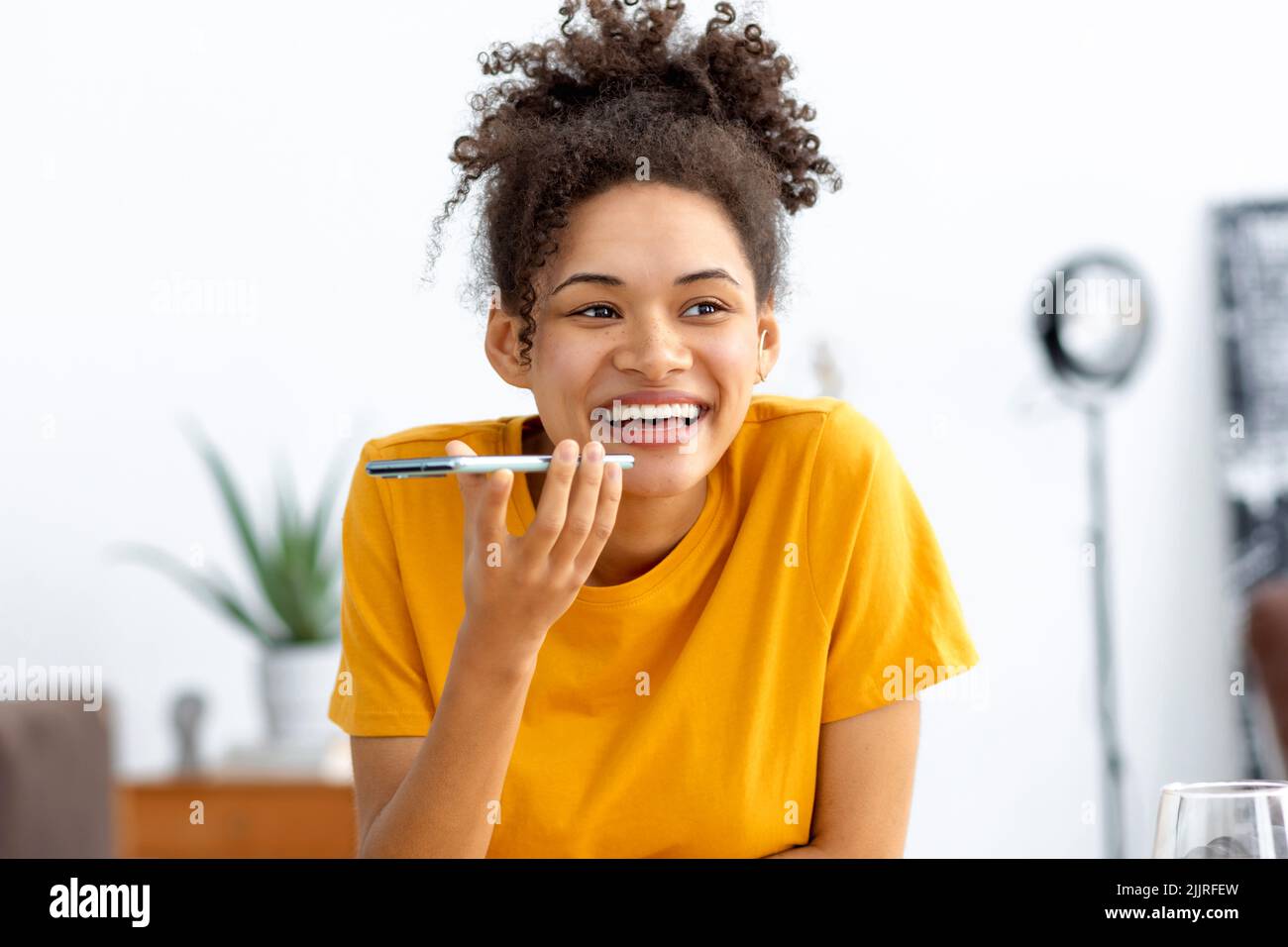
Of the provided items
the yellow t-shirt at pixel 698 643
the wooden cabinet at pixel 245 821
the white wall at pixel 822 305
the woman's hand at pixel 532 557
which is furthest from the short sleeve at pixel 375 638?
the white wall at pixel 822 305

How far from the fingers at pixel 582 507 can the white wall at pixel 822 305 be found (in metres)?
1.81

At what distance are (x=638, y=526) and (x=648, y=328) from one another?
20 cm

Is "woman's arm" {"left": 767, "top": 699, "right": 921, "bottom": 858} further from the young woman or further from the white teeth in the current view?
the white teeth

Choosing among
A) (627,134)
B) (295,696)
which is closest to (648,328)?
(627,134)

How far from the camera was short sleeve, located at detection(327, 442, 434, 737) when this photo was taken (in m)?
0.96

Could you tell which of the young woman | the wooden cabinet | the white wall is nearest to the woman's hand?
the young woman

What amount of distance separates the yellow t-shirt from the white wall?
5.08 ft

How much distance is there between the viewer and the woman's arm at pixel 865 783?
0.93 m

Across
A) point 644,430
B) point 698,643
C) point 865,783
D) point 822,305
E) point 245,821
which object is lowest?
point 245,821

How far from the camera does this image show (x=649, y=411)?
87 cm

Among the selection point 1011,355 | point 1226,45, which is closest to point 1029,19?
point 1226,45

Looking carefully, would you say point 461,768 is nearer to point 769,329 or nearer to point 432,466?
point 432,466

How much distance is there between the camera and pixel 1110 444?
9.05 ft
